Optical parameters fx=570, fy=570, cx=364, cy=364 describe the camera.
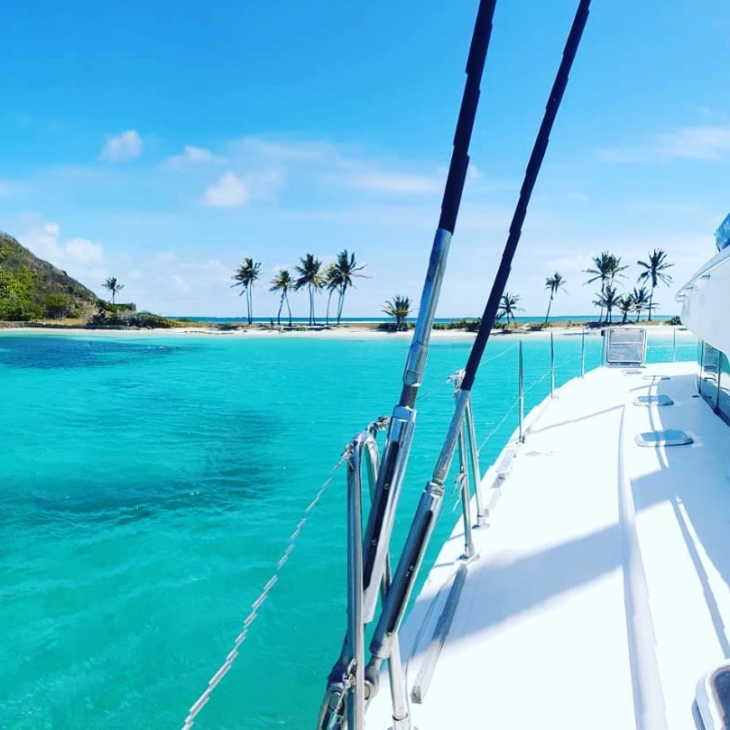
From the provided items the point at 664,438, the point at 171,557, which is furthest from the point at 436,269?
the point at 171,557

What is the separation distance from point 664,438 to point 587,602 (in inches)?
101

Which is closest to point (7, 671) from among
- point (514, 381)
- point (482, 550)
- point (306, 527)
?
point (306, 527)

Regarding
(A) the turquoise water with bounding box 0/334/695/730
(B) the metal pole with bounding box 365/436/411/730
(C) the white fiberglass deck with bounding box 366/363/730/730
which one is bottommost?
(A) the turquoise water with bounding box 0/334/695/730

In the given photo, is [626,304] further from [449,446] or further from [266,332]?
[449,446]

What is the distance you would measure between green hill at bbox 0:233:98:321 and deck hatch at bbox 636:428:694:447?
63956 mm

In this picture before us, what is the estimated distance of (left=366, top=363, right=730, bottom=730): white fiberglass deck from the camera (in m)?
1.64

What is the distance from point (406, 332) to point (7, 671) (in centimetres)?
4862

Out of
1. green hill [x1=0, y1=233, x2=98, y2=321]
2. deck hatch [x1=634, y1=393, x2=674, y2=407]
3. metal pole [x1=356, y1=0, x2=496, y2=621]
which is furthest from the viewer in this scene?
green hill [x1=0, y1=233, x2=98, y2=321]

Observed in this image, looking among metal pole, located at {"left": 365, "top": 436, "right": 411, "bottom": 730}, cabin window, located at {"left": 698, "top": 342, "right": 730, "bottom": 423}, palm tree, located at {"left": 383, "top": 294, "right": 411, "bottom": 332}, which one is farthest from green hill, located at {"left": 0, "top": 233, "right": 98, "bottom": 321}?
metal pole, located at {"left": 365, "top": 436, "right": 411, "bottom": 730}

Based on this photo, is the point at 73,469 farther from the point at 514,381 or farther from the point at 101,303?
the point at 101,303

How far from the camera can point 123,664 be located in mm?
3598

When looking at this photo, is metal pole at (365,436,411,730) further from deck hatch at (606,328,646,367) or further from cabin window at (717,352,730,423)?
deck hatch at (606,328,646,367)

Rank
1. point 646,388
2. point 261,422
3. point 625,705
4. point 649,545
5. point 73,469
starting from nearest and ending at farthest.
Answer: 1. point 625,705
2. point 649,545
3. point 646,388
4. point 73,469
5. point 261,422

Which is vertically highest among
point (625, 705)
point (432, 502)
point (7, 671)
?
point (432, 502)
